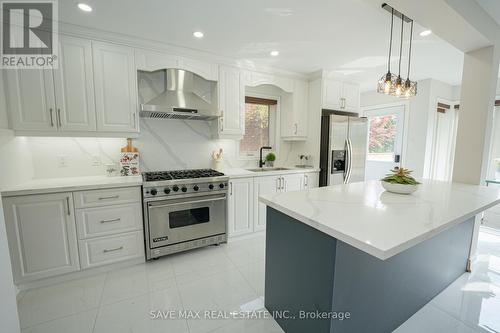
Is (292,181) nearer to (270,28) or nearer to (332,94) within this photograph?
(332,94)

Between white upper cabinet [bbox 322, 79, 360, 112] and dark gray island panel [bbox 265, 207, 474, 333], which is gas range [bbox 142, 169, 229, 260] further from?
white upper cabinet [bbox 322, 79, 360, 112]

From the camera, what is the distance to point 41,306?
1766 mm

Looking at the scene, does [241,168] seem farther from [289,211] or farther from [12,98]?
[12,98]

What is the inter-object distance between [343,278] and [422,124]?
4.21 meters

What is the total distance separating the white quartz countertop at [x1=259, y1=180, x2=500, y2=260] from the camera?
0.94 meters

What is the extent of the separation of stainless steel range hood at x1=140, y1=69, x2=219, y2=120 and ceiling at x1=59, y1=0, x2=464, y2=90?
15.0 inches

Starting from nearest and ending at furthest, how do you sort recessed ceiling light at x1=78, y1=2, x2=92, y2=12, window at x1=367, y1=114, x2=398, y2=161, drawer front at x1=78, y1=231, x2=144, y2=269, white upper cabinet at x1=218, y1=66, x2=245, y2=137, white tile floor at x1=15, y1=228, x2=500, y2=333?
white tile floor at x1=15, y1=228, x2=500, y2=333, recessed ceiling light at x1=78, y1=2, x2=92, y2=12, drawer front at x1=78, y1=231, x2=144, y2=269, white upper cabinet at x1=218, y1=66, x2=245, y2=137, window at x1=367, y1=114, x2=398, y2=161

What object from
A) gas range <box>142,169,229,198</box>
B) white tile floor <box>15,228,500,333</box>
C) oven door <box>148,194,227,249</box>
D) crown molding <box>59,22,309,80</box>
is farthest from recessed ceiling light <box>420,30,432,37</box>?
oven door <box>148,194,227,249</box>

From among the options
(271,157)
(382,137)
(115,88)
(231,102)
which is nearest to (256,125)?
(271,157)

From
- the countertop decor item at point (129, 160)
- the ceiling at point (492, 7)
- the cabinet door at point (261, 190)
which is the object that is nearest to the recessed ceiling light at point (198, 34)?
the countertop decor item at point (129, 160)

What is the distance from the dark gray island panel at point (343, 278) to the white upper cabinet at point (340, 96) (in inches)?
A: 93.9

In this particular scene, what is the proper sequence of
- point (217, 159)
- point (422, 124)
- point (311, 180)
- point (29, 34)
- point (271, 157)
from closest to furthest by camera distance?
point (29, 34)
point (217, 159)
point (311, 180)
point (271, 157)
point (422, 124)

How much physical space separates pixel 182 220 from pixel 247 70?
2.28 metres

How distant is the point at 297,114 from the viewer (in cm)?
364
